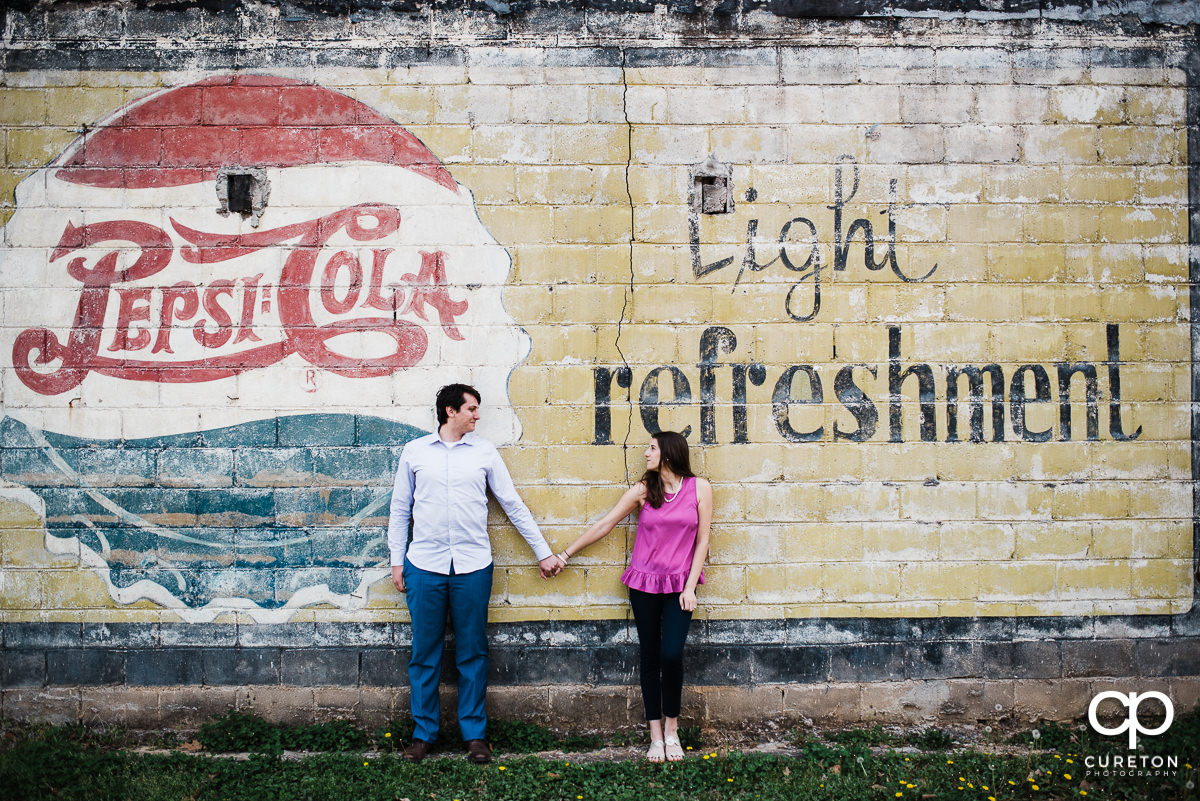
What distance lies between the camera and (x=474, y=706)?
448 cm

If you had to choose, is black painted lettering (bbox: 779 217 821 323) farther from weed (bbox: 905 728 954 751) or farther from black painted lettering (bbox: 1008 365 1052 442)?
weed (bbox: 905 728 954 751)

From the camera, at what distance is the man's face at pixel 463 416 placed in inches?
176

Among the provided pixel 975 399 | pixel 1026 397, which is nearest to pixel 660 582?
pixel 975 399

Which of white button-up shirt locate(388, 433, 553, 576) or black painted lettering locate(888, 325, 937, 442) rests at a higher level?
black painted lettering locate(888, 325, 937, 442)

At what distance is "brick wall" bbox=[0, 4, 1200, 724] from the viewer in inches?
187

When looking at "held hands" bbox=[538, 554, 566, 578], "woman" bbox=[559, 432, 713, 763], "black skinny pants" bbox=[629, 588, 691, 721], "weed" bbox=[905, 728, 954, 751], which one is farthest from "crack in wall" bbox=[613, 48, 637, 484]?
"weed" bbox=[905, 728, 954, 751]

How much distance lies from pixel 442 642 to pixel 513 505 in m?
0.87

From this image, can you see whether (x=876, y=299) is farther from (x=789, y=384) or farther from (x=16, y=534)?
(x=16, y=534)

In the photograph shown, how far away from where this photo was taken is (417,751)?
4391mm

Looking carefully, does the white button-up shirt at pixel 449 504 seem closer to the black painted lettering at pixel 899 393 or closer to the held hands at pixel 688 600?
the held hands at pixel 688 600

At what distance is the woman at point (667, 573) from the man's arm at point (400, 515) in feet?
4.32

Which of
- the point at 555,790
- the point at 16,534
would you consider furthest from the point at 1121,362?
the point at 16,534

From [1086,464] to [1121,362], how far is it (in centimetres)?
66

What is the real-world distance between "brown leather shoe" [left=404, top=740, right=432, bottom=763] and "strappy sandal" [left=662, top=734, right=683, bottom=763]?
52.4 inches
